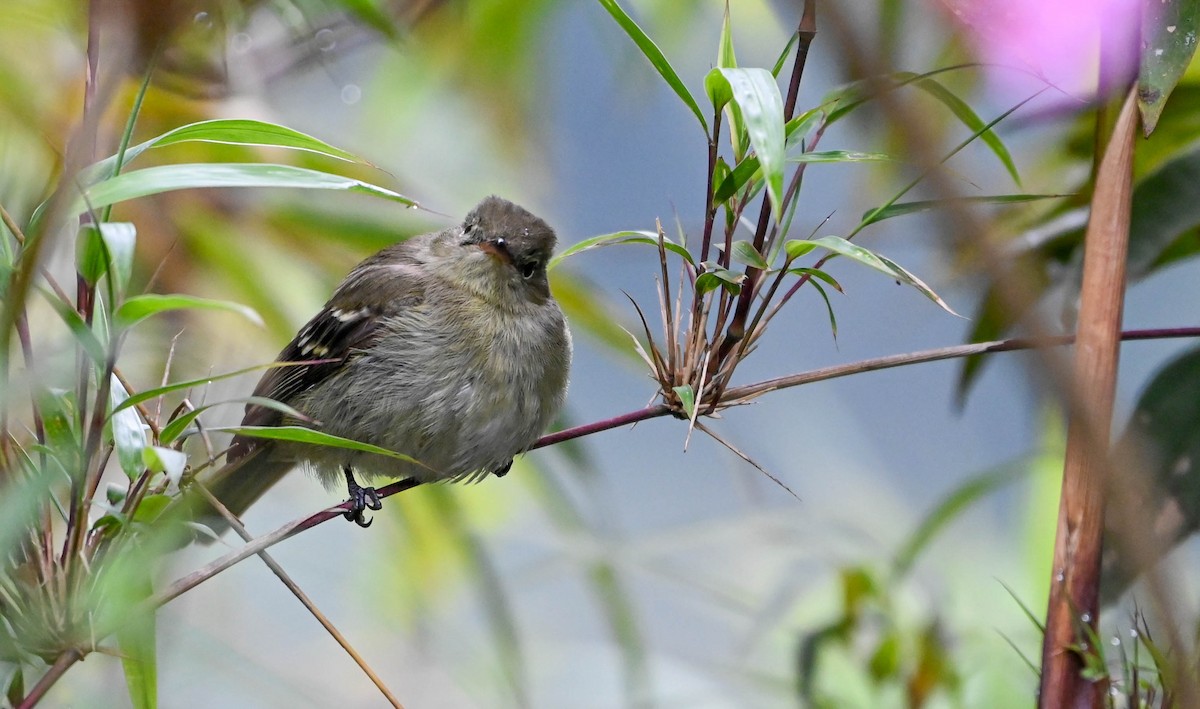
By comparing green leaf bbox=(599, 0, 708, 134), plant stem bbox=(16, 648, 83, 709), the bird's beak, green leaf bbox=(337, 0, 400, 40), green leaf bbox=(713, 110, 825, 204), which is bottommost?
plant stem bbox=(16, 648, 83, 709)

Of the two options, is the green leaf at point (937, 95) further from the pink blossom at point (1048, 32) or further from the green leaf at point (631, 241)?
the green leaf at point (631, 241)

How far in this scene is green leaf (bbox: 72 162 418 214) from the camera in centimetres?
126

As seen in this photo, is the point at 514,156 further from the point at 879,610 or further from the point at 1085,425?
the point at 1085,425

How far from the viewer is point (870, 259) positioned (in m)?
1.42

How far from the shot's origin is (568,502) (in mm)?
3000

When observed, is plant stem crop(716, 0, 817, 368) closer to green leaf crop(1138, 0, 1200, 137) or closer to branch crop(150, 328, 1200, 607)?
branch crop(150, 328, 1200, 607)

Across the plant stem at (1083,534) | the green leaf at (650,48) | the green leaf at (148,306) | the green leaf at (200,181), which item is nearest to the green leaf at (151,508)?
the green leaf at (148,306)

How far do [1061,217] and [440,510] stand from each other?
5.53 ft

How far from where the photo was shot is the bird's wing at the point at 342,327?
2.53 meters

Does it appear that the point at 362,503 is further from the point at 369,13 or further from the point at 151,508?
the point at 369,13

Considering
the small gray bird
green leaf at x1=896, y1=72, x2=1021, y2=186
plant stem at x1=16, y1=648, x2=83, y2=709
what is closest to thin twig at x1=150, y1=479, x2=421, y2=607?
plant stem at x1=16, y1=648, x2=83, y2=709

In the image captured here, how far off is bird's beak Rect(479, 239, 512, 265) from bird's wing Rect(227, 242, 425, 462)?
0.19 m

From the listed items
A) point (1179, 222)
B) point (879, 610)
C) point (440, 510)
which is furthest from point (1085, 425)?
point (440, 510)

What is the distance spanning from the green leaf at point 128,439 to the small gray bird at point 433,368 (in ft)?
2.69
